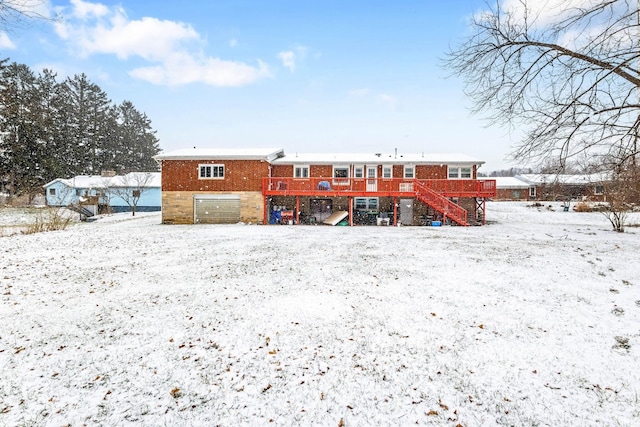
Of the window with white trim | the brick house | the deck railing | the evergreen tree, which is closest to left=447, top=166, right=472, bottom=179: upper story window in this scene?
the brick house

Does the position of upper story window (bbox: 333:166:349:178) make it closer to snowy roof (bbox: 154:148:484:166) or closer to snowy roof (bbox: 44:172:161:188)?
snowy roof (bbox: 154:148:484:166)

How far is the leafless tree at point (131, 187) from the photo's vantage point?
33500mm

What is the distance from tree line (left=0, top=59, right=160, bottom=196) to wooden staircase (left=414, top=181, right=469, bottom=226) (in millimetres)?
35033

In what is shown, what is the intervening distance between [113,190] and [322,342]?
37.2 meters

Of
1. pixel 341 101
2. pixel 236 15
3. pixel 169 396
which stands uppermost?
pixel 341 101

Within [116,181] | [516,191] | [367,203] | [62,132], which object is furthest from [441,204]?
[62,132]

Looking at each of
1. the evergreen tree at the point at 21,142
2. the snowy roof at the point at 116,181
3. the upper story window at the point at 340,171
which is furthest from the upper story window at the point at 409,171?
the evergreen tree at the point at 21,142

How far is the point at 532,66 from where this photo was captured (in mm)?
5707

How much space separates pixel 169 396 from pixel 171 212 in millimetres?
19455

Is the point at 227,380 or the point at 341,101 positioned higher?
the point at 341,101

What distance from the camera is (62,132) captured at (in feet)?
152

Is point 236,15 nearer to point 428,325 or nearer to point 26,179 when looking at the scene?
point 428,325

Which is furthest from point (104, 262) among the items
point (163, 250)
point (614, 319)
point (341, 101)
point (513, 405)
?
point (341, 101)

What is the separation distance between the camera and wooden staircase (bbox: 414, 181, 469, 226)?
64.6ft
